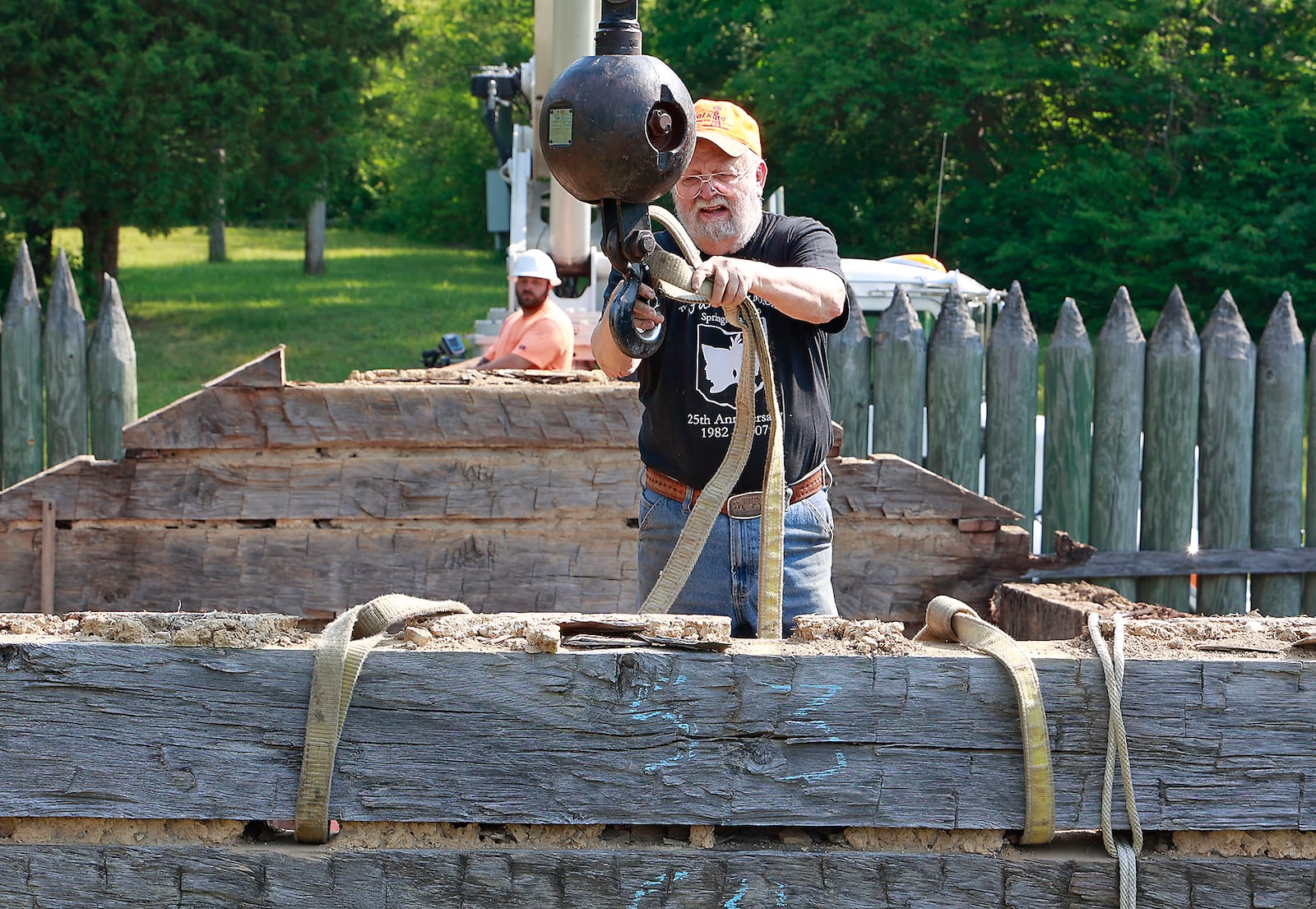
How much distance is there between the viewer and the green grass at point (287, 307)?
17078 millimetres

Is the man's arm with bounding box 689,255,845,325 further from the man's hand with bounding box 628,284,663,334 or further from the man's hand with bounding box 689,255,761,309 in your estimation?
the man's hand with bounding box 628,284,663,334

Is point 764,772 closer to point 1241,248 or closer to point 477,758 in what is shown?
point 477,758

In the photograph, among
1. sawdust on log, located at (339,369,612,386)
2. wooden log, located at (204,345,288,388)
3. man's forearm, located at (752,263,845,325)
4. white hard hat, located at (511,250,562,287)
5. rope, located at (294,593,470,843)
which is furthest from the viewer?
white hard hat, located at (511,250,562,287)

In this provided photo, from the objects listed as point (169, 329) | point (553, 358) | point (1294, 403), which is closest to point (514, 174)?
point (553, 358)

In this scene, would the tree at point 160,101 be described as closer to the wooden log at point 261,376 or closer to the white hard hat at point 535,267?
the white hard hat at point 535,267

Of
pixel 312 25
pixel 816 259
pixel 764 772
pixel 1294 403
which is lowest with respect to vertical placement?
pixel 764 772

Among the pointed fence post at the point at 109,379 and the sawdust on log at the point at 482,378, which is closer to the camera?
the sawdust on log at the point at 482,378

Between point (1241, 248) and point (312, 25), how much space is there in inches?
549

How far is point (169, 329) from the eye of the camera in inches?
792

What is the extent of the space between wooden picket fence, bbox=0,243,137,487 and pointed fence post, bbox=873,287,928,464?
3.31 metres

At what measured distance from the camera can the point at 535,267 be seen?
7.34 m

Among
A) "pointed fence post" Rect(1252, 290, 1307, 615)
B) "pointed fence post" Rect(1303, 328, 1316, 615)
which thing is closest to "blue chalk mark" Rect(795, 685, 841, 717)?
"pointed fence post" Rect(1252, 290, 1307, 615)

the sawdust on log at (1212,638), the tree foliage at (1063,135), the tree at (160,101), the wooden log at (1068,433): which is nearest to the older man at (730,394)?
the sawdust on log at (1212,638)

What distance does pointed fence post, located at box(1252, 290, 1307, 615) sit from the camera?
6.07 metres
